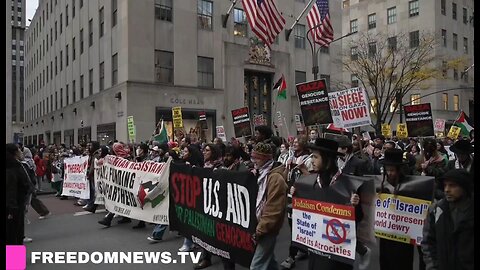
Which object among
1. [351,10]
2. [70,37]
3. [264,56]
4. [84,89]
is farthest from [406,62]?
[70,37]

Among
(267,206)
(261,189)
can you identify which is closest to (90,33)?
(261,189)

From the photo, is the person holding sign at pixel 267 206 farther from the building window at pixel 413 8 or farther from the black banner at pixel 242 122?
the building window at pixel 413 8

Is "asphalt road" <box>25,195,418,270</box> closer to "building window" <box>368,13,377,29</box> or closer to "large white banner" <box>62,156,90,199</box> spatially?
"large white banner" <box>62,156,90,199</box>

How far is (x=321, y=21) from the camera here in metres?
20.6

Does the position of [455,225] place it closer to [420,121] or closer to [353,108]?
[353,108]

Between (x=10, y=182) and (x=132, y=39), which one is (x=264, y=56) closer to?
(x=132, y=39)

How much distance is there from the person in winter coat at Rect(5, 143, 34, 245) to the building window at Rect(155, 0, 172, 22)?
874 inches

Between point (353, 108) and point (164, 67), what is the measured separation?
69.4ft

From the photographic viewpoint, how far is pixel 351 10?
53.9m

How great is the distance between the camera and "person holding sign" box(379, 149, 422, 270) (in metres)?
4.79

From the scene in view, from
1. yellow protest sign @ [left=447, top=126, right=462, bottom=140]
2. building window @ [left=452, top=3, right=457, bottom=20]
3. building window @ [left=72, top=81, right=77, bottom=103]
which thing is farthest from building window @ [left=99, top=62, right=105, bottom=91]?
building window @ [left=452, top=3, right=457, bottom=20]

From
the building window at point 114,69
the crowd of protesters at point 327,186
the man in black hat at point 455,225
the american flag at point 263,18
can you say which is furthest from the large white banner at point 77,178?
the building window at point 114,69

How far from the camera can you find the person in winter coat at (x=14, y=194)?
20.9 feet

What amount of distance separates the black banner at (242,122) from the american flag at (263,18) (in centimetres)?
503
